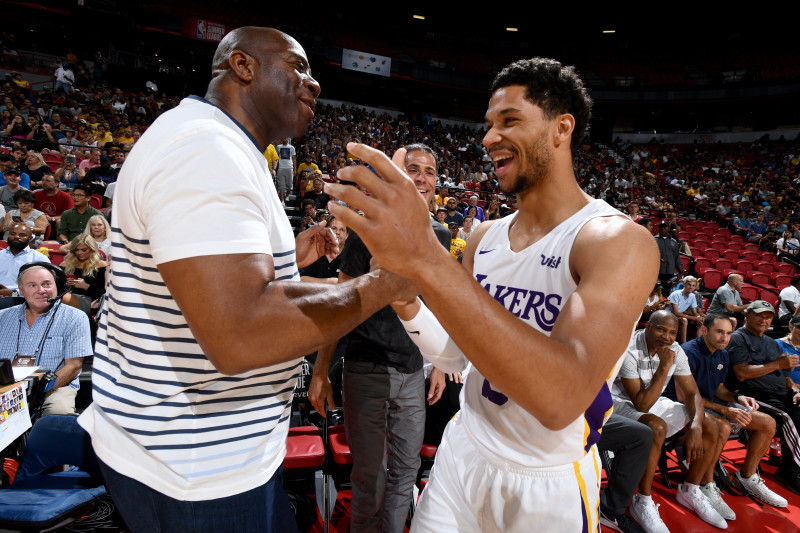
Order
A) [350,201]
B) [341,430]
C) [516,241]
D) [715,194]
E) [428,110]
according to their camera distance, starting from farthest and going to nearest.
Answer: [428,110] < [715,194] < [341,430] < [516,241] < [350,201]

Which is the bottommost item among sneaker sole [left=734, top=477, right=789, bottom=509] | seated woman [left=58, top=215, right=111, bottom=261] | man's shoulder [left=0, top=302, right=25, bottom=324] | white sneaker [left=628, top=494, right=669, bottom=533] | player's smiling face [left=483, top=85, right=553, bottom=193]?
sneaker sole [left=734, top=477, right=789, bottom=509]

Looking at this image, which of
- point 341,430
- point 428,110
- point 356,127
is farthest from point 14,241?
point 428,110

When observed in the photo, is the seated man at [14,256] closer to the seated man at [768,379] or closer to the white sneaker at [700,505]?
the white sneaker at [700,505]

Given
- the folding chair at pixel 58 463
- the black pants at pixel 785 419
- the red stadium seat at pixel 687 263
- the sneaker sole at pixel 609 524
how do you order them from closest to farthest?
the folding chair at pixel 58 463 → the sneaker sole at pixel 609 524 → the black pants at pixel 785 419 → the red stadium seat at pixel 687 263

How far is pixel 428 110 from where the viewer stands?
2781 cm

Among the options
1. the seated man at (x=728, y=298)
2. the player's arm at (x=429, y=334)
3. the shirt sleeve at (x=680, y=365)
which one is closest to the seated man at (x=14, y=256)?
the player's arm at (x=429, y=334)

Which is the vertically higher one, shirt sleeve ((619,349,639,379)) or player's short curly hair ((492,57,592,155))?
player's short curly hair ((492,57,592,155))

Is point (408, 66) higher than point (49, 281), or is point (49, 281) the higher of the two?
point (408, 66)

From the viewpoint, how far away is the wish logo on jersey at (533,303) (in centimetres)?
138

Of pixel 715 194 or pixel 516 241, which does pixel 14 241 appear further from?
pixel 715 194

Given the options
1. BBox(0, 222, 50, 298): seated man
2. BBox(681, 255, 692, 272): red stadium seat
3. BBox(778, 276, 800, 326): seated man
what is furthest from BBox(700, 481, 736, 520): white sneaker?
BBox(681, 255, 692, 272): red stadium seat

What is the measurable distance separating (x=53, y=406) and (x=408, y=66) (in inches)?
974

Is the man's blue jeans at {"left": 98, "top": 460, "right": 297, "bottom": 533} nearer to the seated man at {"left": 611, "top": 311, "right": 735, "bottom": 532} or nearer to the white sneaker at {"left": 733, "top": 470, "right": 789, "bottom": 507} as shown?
the seated man at {"left": 611, "top": 311, "right": 735, "bottom": 532}

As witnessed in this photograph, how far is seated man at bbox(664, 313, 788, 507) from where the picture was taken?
13.8 feet
